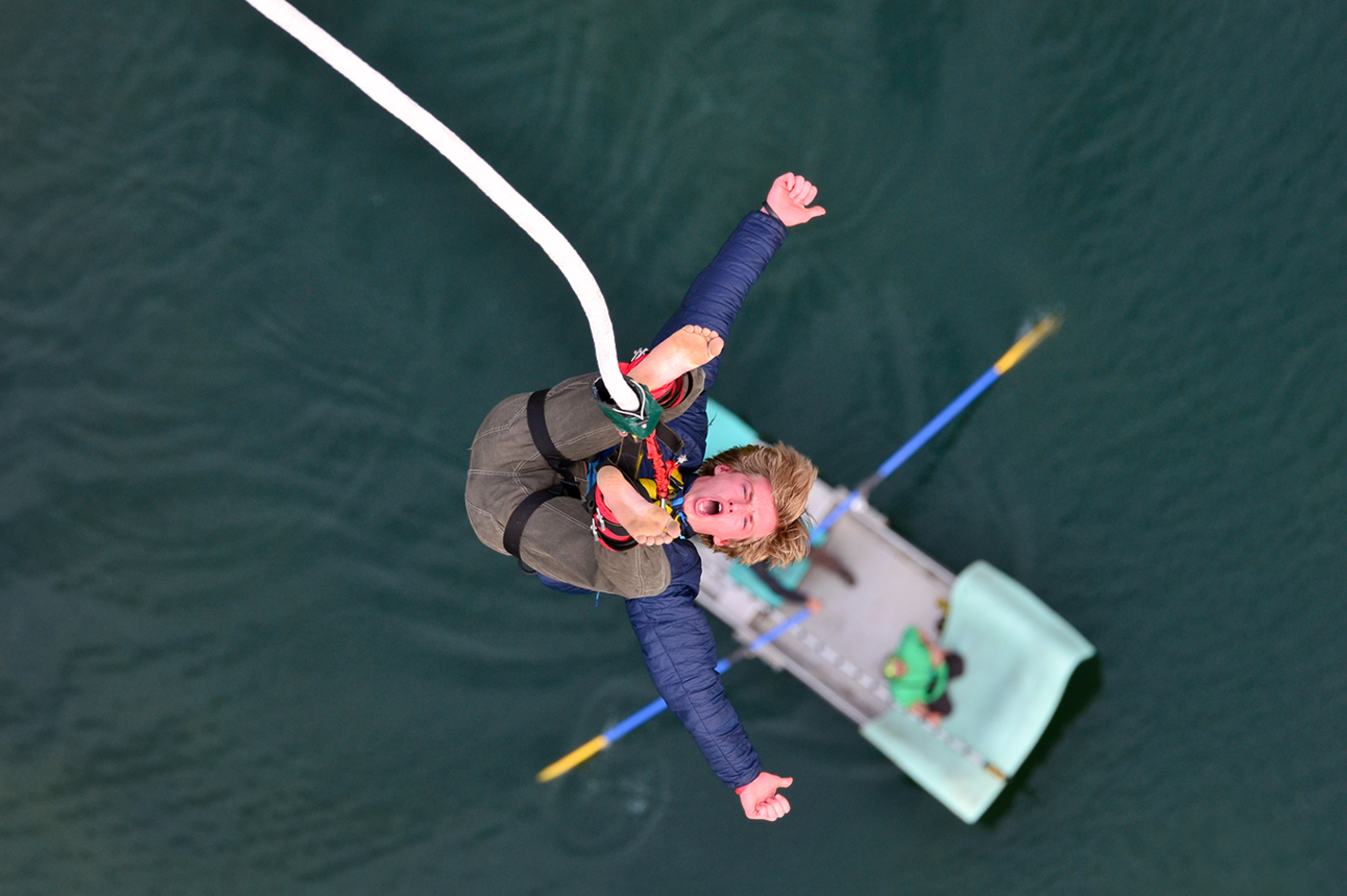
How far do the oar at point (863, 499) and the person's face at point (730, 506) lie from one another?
287 cm

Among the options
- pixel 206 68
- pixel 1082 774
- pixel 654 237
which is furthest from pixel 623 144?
pixel 1082 774

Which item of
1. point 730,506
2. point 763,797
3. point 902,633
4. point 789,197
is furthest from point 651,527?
point 902,633

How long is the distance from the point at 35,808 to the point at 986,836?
6364 mm

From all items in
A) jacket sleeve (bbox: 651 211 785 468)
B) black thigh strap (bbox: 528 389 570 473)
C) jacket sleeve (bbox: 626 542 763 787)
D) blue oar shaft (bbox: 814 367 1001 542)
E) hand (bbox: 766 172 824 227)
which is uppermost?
blue oar shaft (bbox: 814 367 1001 542)

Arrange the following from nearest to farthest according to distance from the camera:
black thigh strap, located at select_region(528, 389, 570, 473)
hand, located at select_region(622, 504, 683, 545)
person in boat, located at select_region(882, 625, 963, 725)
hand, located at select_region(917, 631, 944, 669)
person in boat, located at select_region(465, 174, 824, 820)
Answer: hand, located at select_region(622, 504, 683, 545) → person in boat, located at select_region(465, 174, 824, 820) → black thigh strap, located at select_region(528, 389, 570, 473) → person in boat, located at select_region(882, 625, 963, 725) → hand, located at select_region(917, 631, 944, 669)

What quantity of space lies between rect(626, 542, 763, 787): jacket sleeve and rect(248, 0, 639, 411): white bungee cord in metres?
1.00

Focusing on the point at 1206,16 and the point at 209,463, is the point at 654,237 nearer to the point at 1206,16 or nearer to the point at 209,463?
the point at 209,463

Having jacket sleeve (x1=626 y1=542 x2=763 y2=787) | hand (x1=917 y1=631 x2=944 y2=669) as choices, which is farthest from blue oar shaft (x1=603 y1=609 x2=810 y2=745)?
jacket sleeve (x1=626 y1=542 x2=763 y2=787)

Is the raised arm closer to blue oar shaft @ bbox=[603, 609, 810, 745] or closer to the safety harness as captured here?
the safety harness

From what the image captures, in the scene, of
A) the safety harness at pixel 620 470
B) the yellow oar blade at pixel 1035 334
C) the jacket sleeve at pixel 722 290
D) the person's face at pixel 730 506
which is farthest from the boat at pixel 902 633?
the person's face at pixel 730 506

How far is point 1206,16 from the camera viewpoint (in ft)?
18.5

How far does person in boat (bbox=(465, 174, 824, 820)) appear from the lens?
2.66 metres

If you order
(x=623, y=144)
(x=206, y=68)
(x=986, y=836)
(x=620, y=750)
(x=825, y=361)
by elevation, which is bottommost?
(x=986, y=836)

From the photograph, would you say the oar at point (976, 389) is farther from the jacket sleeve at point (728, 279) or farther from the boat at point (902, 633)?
the jacket sleeve at point (728, 279)
